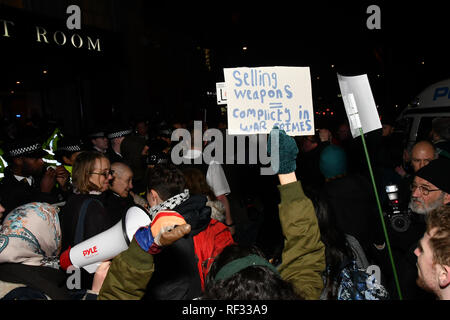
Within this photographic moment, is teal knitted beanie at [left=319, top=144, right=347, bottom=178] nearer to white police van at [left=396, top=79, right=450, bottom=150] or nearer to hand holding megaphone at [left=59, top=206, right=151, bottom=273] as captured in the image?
hand holding megaphone at [left=59, top=206, right=151, bottom=273]

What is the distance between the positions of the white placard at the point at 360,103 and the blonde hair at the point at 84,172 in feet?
7.22

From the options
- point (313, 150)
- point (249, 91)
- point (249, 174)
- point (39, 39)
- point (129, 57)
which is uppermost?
point (129, 57)

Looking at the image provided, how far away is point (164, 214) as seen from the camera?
1.29 metres

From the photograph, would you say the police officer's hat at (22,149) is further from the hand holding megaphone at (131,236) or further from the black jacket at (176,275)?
the black jacket at (176,275)

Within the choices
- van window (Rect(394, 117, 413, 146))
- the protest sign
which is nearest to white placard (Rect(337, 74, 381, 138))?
the protest sign

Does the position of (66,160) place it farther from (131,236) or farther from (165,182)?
(131,236)

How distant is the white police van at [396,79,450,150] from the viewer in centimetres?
628

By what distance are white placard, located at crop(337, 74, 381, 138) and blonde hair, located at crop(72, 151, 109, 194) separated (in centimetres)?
220

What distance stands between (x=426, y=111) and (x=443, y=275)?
6388 mm

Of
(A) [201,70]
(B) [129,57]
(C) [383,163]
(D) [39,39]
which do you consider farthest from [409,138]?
(A) [201,70]

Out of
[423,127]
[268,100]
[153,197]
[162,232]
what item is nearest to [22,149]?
[153,197]

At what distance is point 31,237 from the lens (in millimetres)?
1896
